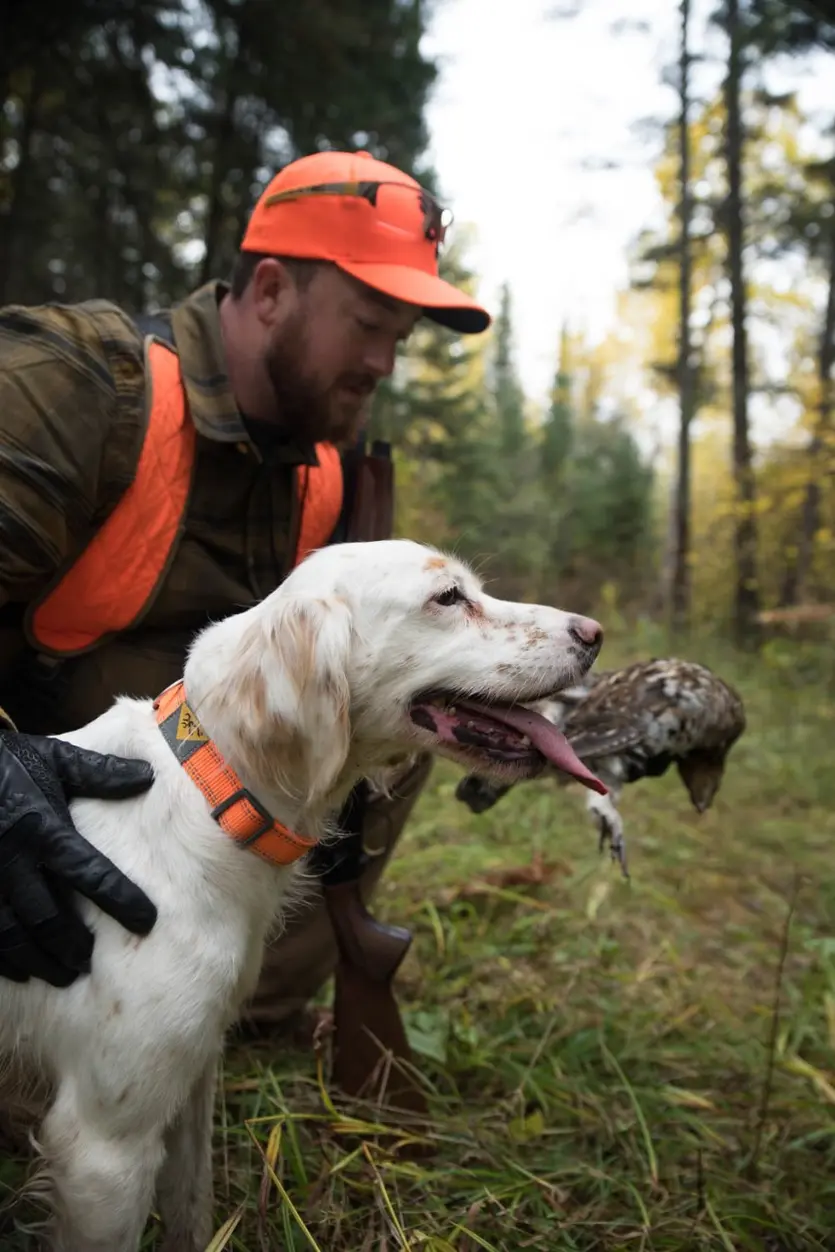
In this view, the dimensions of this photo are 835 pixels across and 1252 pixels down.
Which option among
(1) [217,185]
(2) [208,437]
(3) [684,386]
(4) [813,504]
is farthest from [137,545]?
(3) [684,386]

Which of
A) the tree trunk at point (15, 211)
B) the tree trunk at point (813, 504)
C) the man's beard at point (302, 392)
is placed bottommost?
the tree trunk at point (813, 504)

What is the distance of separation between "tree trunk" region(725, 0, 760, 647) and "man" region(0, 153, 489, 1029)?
9.06 m

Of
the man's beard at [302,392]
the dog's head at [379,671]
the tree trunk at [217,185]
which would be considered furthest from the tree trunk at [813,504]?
the dog's head at [379,671]

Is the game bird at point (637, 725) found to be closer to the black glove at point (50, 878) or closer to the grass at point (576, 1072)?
the grass at point (576, 1072)

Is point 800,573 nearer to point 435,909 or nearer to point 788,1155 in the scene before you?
point 435,909

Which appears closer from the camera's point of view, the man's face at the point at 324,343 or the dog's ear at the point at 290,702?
the dog's ear at the point at 290,702

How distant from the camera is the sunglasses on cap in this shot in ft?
8.27

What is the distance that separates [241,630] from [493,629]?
534 mm

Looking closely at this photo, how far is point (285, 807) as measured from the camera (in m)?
1.73

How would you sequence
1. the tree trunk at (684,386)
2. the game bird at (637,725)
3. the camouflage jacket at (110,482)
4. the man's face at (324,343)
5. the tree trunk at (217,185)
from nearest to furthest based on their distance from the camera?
1. the camouflage jacket at (110,482)
2. the game bird at (637,725)
3. the man's face at (324,343)
4. the tree trunk at (217,185)
5. the tree trunk at (684,386)

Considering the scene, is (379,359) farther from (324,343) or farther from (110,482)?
(110,482)

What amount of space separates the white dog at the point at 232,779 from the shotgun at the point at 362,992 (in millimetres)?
660

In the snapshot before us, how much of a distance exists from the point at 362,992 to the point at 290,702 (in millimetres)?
1287

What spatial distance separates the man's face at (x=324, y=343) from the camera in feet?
8.48
